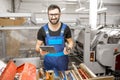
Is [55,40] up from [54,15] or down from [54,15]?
down

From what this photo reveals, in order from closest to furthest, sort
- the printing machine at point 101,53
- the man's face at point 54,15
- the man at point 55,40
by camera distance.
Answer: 1. the man's face at point 54,15
2. the man at point 55,40
3. the printing machine at point 101,53

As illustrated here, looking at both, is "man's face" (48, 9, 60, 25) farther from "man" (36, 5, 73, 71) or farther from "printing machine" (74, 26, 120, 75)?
"printing machine" (74, 26, 120, 75)

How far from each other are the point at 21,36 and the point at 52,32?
1.16 meters

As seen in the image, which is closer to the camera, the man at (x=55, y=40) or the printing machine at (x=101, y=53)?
the man at (x=55, y=40)

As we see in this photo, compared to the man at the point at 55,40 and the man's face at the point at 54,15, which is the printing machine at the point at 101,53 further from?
the man's face at the point at 54,15

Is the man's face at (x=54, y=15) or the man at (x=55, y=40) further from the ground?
the man's face at (x=54, y=15)

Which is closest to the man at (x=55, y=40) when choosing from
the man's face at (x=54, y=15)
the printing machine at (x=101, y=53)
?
the man's face at (x=54, y=15)

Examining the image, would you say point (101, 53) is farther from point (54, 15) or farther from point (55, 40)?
point (54, 15)

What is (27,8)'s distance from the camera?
8062 mm

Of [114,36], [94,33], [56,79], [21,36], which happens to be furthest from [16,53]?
[56,79]

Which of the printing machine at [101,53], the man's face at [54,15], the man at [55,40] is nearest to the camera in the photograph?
the man's face at [54,15]

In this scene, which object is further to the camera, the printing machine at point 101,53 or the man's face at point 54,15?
the printing machine at point 101,53

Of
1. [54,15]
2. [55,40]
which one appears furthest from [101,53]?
[54,15]

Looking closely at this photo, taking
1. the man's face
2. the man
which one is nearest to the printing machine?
the man
